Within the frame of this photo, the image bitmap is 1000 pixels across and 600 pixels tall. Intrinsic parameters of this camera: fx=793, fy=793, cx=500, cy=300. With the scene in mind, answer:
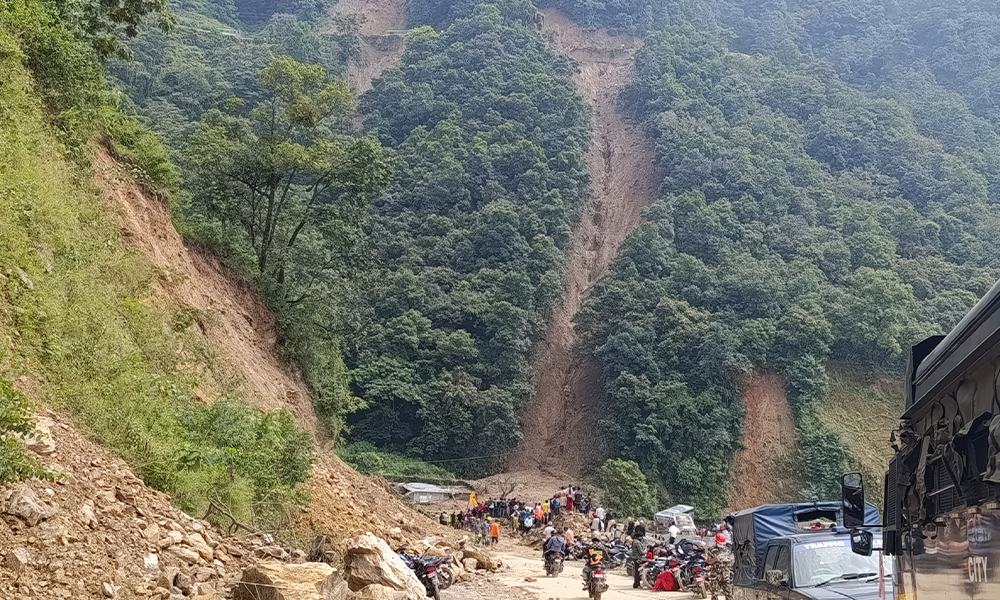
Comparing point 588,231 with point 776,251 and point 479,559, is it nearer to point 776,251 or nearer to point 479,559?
point 776,251

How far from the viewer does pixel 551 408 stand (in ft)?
140

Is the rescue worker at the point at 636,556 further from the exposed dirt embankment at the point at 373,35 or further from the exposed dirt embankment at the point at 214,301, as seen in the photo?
the exposed dirt embankment at the point at 373,35

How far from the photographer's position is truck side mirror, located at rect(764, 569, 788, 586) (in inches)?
310

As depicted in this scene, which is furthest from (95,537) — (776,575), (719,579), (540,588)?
(719,579)

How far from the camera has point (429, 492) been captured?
111 feet

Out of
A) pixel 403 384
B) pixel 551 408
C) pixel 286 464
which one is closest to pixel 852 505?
pixel 286 464

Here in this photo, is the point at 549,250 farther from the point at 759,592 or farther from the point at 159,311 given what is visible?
the point at 759,592

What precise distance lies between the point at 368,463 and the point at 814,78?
4566 centimetres

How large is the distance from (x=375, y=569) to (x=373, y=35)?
67.4m

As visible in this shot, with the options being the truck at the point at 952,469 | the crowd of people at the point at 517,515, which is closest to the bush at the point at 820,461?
the crowd of people at the point at 517,515

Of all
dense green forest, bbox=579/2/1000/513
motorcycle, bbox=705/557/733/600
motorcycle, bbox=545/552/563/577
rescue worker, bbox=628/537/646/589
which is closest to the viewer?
motorcycle, bbox=705/557/733/600

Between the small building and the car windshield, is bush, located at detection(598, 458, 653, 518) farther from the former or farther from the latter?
the car windshield

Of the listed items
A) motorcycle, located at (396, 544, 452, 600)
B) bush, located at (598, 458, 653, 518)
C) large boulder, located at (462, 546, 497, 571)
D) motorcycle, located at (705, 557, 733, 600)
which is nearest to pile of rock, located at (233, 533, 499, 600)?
motorcycle, located at (396, 544, 452, 600)

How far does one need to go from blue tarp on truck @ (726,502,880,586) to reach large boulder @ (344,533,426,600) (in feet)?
18.6
